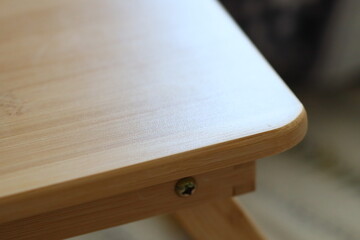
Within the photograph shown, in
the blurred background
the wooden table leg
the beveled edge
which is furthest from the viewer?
the blurred background

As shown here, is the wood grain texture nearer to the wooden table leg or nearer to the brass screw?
the brass screw

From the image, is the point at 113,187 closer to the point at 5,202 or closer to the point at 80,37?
the point at 5,202

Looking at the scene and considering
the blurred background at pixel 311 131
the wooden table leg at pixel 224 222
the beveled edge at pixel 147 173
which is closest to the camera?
the beveled edge at pixel 147 173

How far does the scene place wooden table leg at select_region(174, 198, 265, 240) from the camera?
0.63 m

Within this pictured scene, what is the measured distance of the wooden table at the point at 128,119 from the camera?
42 cm

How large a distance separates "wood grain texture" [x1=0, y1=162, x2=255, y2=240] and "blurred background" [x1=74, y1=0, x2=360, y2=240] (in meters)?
0.44

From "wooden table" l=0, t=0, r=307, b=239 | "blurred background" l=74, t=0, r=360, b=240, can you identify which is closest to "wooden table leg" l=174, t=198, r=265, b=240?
"wooden table" l=0, t=0, r=307, b=239

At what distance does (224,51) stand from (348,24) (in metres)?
0.66

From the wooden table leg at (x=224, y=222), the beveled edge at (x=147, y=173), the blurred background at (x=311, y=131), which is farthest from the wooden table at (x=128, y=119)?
the blurred background at (x=311, y=131)

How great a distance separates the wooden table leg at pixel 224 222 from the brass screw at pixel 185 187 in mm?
153

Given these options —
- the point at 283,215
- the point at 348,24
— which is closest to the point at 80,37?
the point at 283,215

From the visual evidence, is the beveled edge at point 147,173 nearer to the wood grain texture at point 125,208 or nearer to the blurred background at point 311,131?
the wood grain texture at point 125,208

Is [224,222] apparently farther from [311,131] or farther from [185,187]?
[311,131]

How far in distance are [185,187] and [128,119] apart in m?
0.07
